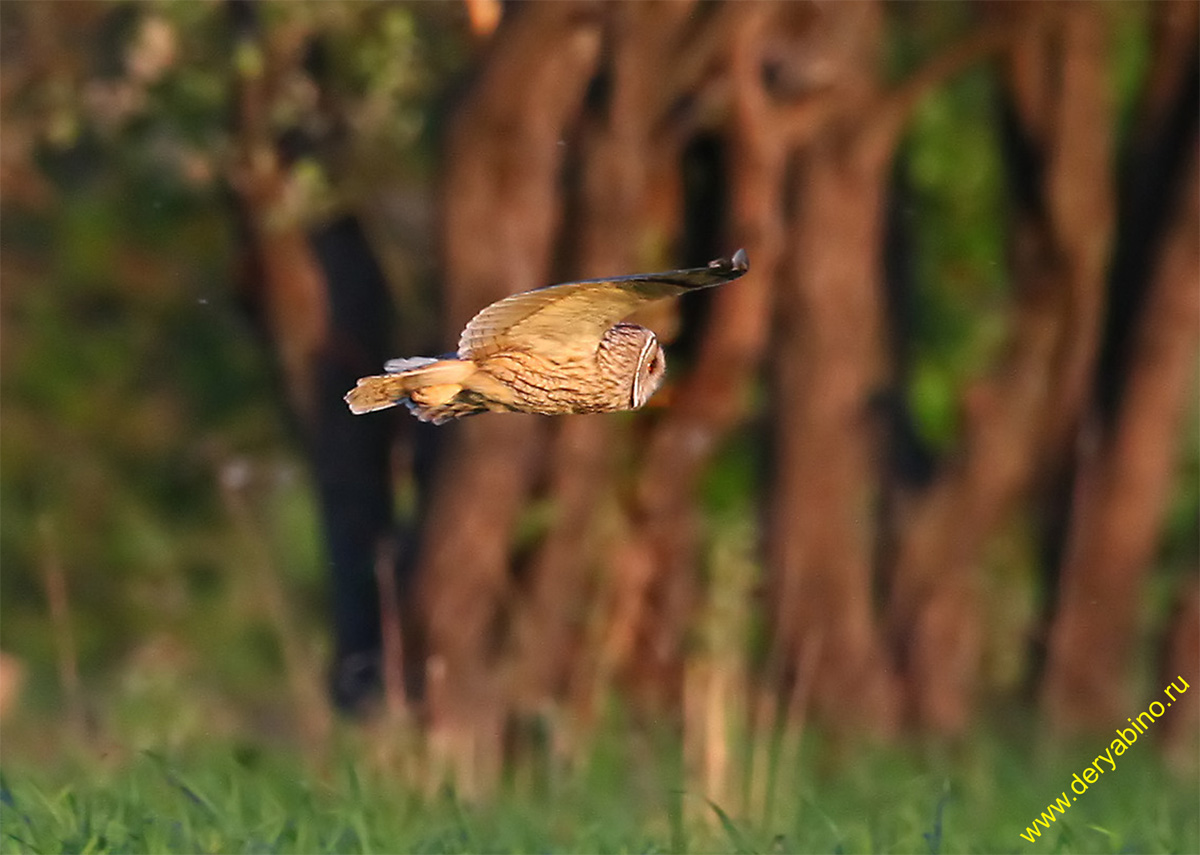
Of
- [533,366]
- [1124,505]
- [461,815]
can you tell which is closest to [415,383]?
[533,366]

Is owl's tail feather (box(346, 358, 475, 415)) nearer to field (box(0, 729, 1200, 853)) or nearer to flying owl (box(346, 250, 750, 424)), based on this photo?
flying owl (box(346, 250, 750, 424))

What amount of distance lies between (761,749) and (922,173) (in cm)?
349

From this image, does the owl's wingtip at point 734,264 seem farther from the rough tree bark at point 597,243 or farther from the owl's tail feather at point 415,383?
the rough tree bark at point 597,243

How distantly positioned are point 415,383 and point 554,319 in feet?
1.05

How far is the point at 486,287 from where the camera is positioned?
705 cm

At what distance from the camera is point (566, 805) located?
5969mm

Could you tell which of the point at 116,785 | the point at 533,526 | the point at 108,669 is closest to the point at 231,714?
the point at 108,669

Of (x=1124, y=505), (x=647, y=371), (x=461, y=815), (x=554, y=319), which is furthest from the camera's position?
(x=1124, y=505)

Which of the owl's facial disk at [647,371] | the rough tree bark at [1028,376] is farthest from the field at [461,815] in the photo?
the rough tree bark at [1028,376]

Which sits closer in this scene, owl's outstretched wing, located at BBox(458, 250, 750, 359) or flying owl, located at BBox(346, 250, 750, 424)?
owl's outstretched wing, located at BBox(458, 250, 750, 359)

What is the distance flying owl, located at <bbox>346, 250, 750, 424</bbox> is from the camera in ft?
14.0

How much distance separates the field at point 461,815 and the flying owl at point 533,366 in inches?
45.9

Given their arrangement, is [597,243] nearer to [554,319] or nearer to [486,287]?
[486,287]

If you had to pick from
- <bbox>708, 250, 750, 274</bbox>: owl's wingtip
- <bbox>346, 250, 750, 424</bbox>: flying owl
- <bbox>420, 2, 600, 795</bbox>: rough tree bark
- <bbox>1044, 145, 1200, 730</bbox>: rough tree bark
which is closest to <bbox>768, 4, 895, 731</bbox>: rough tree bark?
<bbox>1044, 145, 1200, 730</bbox>: rough tree bark
